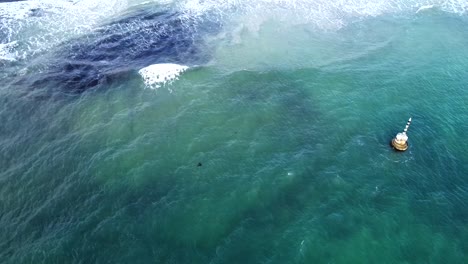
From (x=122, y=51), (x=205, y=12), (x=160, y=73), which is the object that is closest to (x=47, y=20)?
(x=122, y=51)

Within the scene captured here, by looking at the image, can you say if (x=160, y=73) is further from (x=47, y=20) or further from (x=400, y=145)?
(x=400, y=145)

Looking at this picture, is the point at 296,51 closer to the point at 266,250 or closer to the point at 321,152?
the point at 321,152

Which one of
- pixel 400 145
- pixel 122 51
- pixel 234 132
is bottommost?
pixel 400 145

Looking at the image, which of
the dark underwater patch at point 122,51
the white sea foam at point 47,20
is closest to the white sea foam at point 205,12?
the white sea foam at point 47,20

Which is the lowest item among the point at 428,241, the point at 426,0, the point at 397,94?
the point at 428,241

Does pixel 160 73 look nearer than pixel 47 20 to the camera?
Yes

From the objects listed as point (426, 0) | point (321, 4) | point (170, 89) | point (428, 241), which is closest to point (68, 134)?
point (170, 89)

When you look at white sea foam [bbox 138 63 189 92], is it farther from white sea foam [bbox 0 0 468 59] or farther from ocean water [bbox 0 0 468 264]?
white sea foam [bbox 0 0 468 59]
